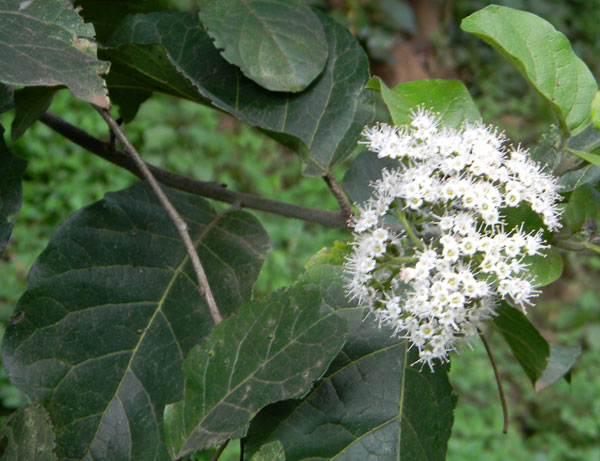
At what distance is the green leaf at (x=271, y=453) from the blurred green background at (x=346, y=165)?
2.11 m

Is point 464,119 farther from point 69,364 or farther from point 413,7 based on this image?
point 413,7

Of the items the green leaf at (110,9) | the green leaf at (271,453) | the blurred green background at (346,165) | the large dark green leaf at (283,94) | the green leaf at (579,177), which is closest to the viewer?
the green leaf at (271,453)

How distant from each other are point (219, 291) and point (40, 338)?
0.26 metres

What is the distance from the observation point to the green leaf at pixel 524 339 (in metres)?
0.87

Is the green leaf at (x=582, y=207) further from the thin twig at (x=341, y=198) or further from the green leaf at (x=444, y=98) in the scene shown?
the thin twig at (x=341, y=198)

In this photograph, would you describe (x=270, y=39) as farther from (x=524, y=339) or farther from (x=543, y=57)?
(x=524, y=339)

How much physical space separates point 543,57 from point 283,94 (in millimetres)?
385

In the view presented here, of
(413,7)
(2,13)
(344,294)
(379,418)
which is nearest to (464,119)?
(344,294)

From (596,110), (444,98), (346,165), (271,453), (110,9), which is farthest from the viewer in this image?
(346,165)

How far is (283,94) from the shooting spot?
1.01 metres

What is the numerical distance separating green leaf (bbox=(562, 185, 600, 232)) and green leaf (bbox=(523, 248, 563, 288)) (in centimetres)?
5

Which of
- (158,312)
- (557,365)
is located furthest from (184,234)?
(557,365)

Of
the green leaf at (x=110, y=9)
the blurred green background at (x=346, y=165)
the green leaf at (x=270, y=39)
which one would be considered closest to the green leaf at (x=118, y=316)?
the green leaf at (x=270, y=39)

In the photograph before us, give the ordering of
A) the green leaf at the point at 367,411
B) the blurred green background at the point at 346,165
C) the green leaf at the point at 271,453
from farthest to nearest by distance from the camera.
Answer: the blurred green background at the point at 346,165
the green leaf at the point at 367,411
the green leaf at the point at 271,453
